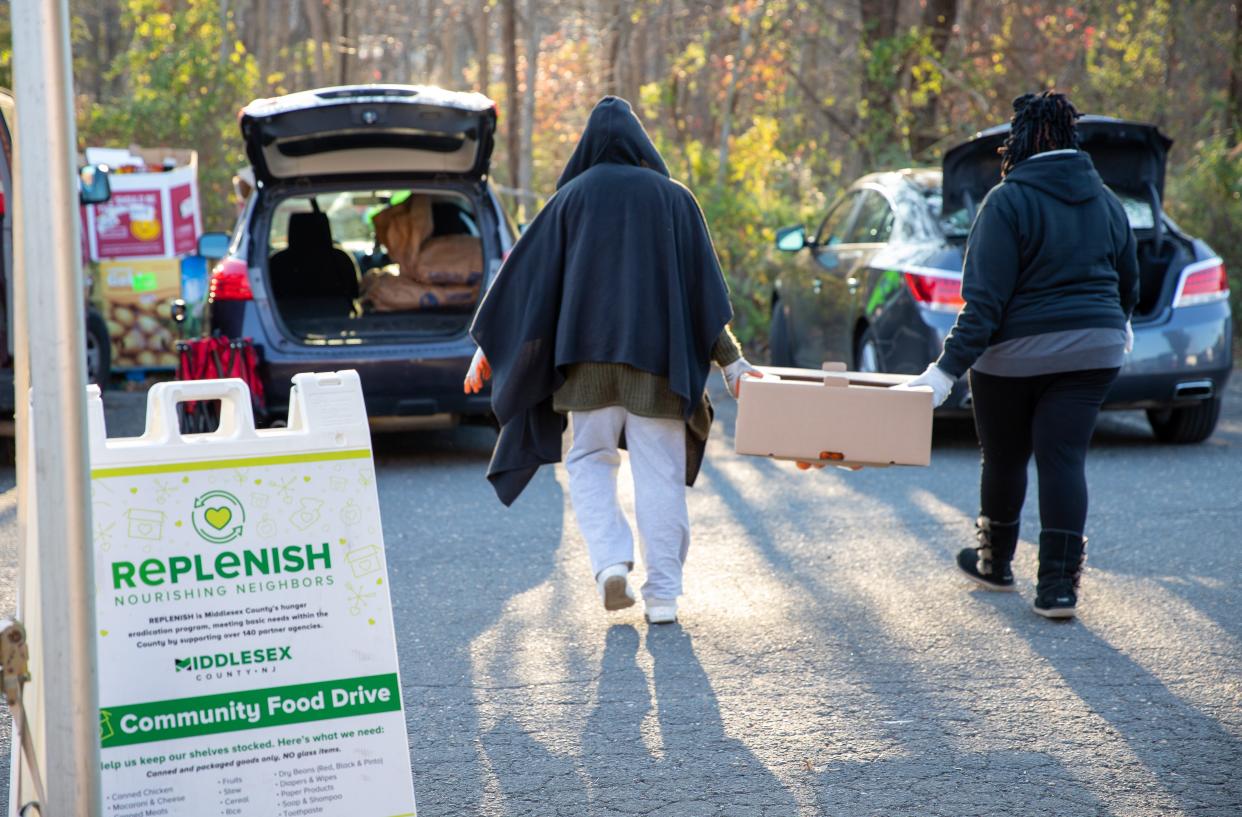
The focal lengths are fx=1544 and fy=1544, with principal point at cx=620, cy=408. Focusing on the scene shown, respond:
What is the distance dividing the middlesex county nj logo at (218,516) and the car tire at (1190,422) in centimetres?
687

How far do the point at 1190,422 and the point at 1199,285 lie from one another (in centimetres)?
87

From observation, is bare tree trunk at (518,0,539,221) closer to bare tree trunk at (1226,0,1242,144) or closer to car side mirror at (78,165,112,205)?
bare tree trunk at (1226,0,1242,144)

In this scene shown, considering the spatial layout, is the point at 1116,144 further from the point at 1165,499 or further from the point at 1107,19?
the point at 1107,19

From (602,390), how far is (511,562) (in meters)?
1.28

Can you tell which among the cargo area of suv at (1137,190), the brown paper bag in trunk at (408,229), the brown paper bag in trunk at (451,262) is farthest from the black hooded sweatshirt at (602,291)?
the brown paper bag in trunk at (408,229)

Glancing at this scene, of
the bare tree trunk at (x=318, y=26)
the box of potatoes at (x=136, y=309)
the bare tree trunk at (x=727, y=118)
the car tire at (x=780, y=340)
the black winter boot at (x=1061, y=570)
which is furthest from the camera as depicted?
the bare tree trunk at (x=318, y=26)

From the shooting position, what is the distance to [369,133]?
8242 millimetres

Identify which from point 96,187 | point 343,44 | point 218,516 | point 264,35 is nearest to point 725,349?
point 218,516

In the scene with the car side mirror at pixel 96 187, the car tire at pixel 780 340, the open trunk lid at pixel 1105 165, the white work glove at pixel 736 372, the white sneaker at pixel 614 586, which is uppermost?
the open trunk lid at pixel 1105 165

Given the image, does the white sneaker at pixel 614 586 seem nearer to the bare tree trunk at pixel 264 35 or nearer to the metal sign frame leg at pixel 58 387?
the metal sign frame leg at pixel 58 387

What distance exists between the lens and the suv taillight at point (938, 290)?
802cm

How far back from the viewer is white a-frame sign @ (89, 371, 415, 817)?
2807 mm

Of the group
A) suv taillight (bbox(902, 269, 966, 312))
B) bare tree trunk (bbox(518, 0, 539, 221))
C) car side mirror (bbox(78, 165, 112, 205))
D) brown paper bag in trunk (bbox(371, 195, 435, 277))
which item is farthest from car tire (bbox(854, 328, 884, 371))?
bare tree trunk (bbox(518, 0, 539, 221))

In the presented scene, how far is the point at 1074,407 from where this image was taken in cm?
511
